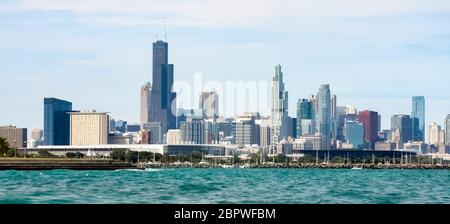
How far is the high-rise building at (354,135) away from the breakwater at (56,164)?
7008 cm

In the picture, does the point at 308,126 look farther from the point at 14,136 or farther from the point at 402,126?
the point at 402,126

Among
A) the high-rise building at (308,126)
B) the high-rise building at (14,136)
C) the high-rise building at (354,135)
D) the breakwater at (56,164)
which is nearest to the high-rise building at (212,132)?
the high-rise building at (308,126)

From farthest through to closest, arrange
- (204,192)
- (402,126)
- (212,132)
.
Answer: (212,132) < (402,126) < (204,192)

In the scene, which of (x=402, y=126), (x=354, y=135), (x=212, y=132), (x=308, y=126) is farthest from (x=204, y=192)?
(x=308, y=126)

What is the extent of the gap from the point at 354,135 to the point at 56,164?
96123mm

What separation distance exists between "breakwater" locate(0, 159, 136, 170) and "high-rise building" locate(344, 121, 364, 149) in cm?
7008

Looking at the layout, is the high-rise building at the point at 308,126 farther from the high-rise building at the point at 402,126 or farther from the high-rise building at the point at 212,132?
the high-rise building at the point at 402,126

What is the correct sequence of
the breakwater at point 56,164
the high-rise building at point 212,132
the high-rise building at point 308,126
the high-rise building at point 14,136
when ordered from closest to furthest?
1. the breakwater at point 56,164
2. the high-rise building at point 14,136
3. the high-rise building at point 212,132
4. the high-rise building at point 308,126

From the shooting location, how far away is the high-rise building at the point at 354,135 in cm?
17825

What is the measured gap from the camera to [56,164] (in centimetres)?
10069

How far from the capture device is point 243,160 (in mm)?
180125
